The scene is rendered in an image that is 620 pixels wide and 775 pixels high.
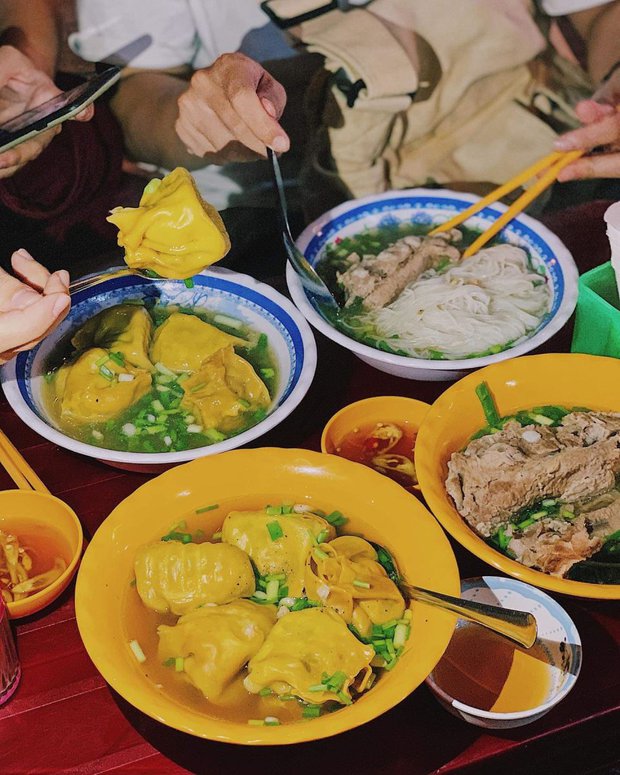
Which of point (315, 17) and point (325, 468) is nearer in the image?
point (325, 468)

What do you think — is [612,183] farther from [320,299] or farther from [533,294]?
[320,299]

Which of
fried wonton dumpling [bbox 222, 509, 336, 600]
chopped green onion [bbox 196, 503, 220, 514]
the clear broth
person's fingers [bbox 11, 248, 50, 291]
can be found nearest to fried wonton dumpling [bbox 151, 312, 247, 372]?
person's fingers [bbox 11, 248, 50, 291]

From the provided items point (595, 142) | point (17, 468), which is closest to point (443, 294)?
point (595, 142)

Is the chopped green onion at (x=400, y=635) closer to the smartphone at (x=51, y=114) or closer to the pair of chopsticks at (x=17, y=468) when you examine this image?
the pair of chopsticks at (x=17, y=468)

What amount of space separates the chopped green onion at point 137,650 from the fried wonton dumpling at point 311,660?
204 mm

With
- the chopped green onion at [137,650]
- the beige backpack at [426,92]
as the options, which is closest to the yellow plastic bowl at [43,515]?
the chopped green onion at [137,650]

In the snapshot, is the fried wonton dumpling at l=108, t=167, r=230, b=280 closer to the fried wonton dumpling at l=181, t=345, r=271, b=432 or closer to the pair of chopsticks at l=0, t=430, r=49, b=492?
the fried wonton dumpling at l=181, t=345, r=271, b=432

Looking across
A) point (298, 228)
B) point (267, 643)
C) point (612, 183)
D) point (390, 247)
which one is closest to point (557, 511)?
point (267, 643)

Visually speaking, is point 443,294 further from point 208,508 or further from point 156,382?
point 208,508

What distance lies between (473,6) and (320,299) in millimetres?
1670

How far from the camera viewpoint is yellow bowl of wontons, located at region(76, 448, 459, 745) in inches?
55.8

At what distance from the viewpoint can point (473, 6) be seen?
3340 mm

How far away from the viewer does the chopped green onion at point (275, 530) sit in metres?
1.72

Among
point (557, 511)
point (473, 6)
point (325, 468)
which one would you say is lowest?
point (557, 511)
